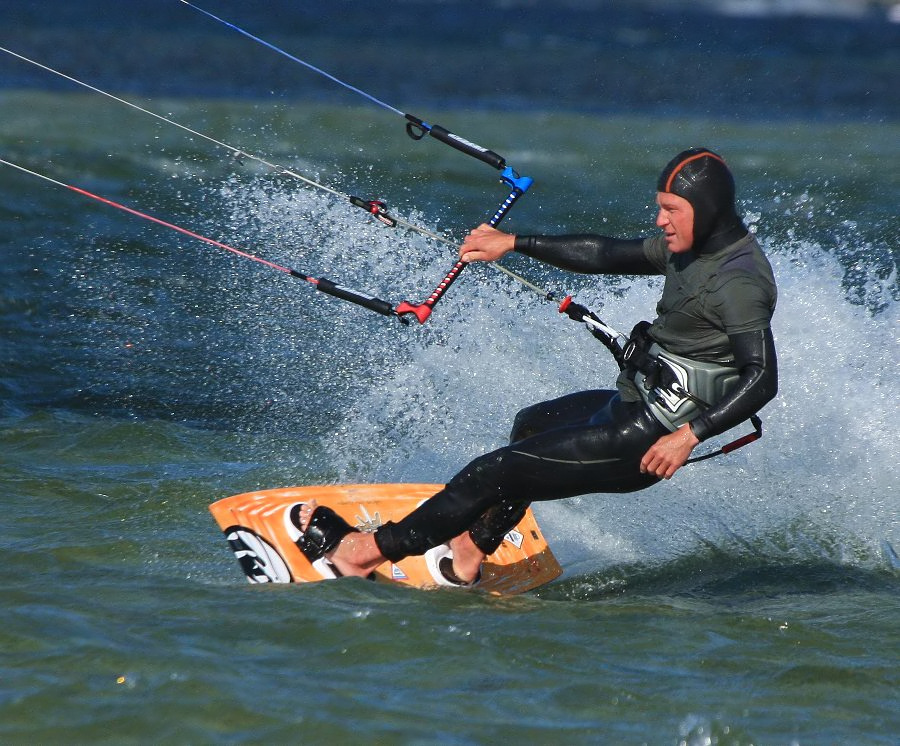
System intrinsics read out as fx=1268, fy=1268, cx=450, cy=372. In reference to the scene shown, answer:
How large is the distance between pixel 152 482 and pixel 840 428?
3695 millimetres

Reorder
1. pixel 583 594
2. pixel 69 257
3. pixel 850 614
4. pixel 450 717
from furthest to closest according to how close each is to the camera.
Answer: pixel 69 257 < pixel 583 594 < pixel 850 614 < pixel 450 717

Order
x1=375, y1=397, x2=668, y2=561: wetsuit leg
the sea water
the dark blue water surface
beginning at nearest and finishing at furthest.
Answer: the sea water
x1=375, y1=397, x2=668, y2=561: wetsuit leg
the dark blue water surface

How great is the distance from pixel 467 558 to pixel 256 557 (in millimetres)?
929

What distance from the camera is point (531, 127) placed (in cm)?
1961

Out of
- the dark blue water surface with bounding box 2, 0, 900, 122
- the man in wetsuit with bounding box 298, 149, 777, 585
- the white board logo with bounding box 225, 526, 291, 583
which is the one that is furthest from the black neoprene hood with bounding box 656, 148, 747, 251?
the dark blue water surface with bounding box 2, 0, 900, 122

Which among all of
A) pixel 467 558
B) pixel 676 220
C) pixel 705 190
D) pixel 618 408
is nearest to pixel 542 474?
pixel 618 408

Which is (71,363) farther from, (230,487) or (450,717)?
(450,717)

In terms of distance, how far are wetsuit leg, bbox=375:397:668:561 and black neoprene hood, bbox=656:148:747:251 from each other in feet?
2.42

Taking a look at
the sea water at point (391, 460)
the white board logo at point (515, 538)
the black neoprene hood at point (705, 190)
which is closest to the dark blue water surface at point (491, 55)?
the sea water at point (391, 460)

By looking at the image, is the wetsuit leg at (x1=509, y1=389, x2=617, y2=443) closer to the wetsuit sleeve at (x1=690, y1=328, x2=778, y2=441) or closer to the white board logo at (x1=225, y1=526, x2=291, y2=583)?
the wetsuit sleeve at (x1=690, y1=328, x2=778, y2=441)

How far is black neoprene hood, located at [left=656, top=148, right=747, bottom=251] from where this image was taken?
466 centimetres

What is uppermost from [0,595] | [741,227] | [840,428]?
[741,227]

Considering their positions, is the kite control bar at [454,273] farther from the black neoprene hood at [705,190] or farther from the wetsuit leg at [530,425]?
the black neoprene hood at [705,190]

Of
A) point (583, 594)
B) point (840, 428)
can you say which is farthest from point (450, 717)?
point (840, 428)
